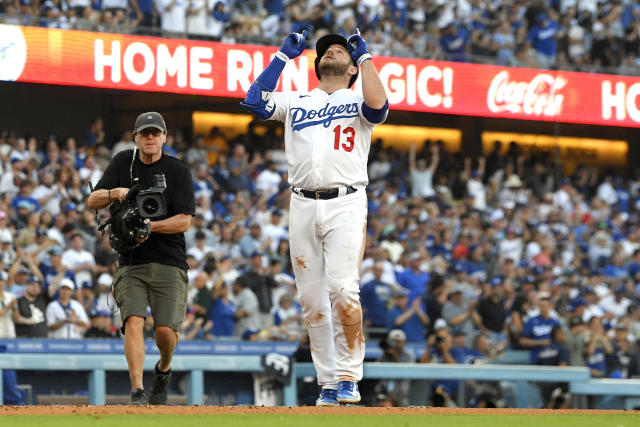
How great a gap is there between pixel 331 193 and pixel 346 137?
Answer: 32cm

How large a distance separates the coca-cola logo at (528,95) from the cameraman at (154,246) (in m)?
13.1

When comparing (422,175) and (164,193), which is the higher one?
(422,175)

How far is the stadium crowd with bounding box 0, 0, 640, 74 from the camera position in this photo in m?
16.5

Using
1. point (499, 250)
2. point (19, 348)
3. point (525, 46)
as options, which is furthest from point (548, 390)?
point (525, 46)

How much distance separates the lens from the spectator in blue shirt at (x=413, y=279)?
15.1 metres

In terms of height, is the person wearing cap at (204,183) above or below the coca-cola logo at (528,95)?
below

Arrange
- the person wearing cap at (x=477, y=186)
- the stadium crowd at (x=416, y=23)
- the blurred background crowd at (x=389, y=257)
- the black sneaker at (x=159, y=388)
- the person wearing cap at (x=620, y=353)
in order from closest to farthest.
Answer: the black sneaker at (x=159, y=388)
the blurred background crowd at (x=389, y=257)
the person wearing cap at (x=620, y=353)
the stadium crowd at (x=416, y=23)
the person wearing cap at (x=477, y=186)

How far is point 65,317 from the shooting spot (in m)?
12.1

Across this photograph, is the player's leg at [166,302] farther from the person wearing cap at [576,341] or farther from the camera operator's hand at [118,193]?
the person wearing cap at [576,341]

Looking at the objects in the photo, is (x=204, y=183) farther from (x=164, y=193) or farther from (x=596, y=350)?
(x=164, y=193)

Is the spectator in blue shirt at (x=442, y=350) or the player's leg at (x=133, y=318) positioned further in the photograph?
the spectator in blue shirt at (x=442, y=350)

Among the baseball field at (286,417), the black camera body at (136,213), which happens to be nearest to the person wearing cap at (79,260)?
the black camera body at (136,213)

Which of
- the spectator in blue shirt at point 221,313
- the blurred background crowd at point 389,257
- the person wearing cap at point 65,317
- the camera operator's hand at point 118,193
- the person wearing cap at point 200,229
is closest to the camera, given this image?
the camera operator's hand at point 118,193

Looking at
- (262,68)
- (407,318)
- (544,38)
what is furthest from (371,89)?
(544,38)
